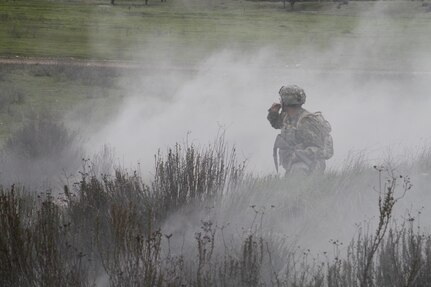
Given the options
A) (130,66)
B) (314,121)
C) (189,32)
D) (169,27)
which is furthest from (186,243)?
(169,27)

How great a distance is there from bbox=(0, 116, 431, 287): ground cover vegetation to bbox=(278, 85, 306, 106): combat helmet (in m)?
0.85

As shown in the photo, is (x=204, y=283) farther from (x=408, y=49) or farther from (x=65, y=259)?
(x=408, y=49)

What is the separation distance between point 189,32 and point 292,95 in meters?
25.8

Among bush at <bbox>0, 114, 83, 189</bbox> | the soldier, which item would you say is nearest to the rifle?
the soldier

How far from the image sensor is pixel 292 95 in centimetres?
727

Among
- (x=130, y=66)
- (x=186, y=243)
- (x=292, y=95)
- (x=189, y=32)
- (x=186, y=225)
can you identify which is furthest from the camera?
(x=189, y=32)

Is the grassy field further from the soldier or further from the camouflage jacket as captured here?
the camouflage jacket

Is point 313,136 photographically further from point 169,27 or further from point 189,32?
point 169,27

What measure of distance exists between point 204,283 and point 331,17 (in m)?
32.1

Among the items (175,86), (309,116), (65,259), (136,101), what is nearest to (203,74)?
(175,86)

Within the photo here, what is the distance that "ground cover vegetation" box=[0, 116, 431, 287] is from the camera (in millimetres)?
4430

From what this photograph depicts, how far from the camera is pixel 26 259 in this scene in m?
4.68

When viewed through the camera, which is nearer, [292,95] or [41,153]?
[292,95]

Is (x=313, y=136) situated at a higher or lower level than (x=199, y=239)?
higher
